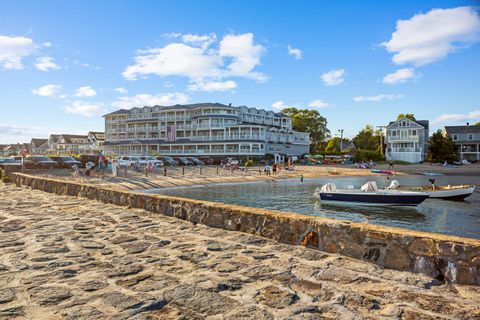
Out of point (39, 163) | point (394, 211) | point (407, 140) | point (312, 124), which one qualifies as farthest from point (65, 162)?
point (312, 124)

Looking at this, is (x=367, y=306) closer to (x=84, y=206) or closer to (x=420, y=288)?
(x=420, y=288)

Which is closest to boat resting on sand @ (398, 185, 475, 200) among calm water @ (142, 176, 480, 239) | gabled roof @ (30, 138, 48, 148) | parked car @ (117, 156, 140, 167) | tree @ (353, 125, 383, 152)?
calm water @ (142, 176, 480, 239)

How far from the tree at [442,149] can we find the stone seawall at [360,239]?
7942 cm

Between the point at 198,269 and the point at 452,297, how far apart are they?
3.05 m

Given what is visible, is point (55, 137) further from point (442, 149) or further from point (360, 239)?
point (360, 239)

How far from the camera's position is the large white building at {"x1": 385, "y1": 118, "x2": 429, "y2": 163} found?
76.6 metres

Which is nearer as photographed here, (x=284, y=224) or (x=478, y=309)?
(x=478, y=309)

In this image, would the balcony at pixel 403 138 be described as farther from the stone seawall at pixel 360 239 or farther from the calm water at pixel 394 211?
the stone seawall at pixel 360 239

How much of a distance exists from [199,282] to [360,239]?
7.80ft

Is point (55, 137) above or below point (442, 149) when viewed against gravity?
above

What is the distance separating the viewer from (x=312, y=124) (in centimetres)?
10050

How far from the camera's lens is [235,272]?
15.1 feet

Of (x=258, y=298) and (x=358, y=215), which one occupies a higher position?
(x=258, y=298)

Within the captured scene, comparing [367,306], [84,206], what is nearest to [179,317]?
[367,306]
